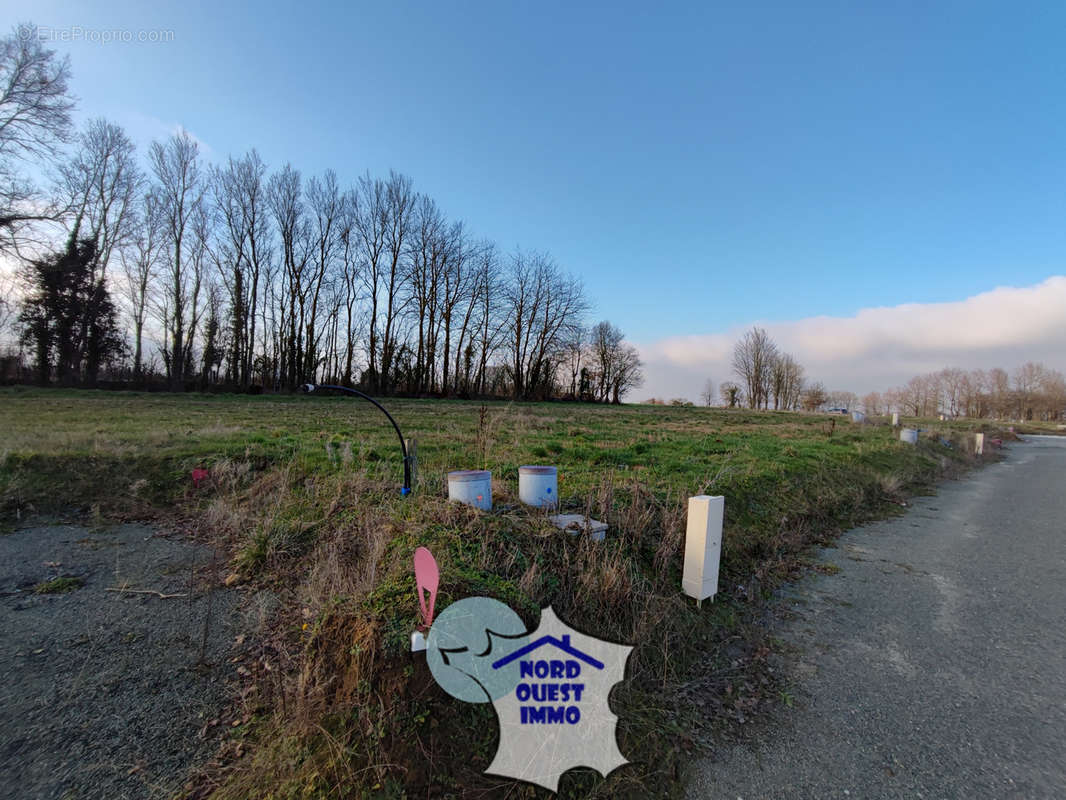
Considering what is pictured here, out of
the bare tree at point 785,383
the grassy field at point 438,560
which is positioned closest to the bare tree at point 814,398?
the bare tree at point 785,383

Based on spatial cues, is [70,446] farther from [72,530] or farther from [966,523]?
[966,523]

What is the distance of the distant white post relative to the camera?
3990 mm

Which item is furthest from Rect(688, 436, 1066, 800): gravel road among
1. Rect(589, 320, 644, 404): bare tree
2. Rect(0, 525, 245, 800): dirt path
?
Rect(589, 320, 644, 404): bare tree

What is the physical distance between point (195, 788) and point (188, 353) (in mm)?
37305

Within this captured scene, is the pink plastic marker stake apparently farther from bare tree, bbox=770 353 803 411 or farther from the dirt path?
bare tree, bbox=770 353 803 411

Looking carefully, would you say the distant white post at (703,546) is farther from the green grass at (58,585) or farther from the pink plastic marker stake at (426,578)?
the green grass at (58,585)

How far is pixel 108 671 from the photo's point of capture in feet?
10.3

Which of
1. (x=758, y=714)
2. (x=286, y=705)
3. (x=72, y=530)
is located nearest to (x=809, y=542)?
(x=758, y=714)

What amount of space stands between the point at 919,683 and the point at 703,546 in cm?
158

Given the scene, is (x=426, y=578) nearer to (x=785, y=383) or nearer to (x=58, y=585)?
(x=58, y=585)

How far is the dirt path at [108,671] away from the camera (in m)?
2.37

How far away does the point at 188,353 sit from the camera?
3206 cm

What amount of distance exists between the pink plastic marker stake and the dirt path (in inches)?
50.6

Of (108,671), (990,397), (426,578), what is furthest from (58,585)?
(990,397)
